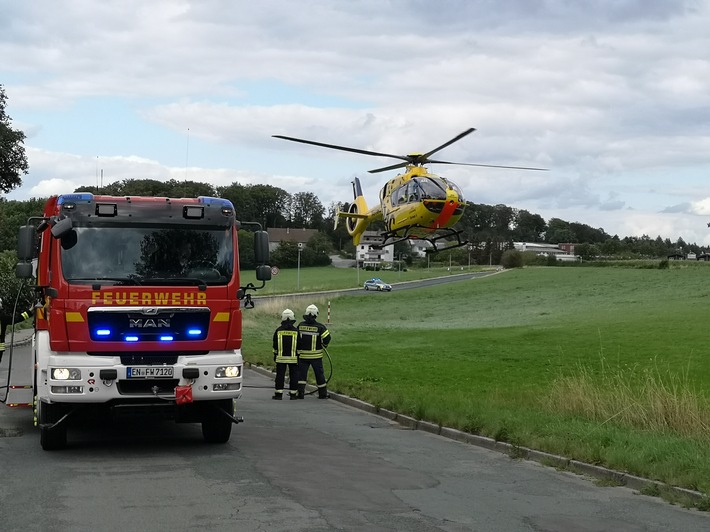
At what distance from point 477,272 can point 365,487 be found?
112 meters

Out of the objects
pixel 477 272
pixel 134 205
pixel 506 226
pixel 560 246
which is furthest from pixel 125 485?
pixel 560 246

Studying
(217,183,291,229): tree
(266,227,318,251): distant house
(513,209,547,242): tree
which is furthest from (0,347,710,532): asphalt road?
(513,209,547,242): tree

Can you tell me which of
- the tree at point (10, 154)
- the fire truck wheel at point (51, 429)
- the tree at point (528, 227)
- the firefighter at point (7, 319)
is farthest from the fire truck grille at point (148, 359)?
the tree at point (528, 227)

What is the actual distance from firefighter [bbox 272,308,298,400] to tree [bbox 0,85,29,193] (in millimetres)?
29816

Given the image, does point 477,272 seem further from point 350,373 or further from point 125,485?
point 125,485

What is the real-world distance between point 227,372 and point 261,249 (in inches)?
63.4

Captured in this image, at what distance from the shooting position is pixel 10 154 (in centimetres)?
4531

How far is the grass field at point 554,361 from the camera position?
41.2ft

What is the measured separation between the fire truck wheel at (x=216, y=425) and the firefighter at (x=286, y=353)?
7046mm

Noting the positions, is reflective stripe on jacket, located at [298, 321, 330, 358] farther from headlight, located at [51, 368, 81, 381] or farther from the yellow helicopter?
headlight, located at [51, 368, 81, 381]

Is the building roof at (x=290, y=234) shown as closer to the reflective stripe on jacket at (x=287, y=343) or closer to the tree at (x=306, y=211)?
the tree at (x=306, y=211)

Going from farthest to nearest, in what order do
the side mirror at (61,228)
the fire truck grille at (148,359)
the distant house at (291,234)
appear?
1. the distant house at (291,234)
2. the fire truck grille at (148,359)
3. the side mirror at (61,228)

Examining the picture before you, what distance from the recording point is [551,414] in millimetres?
15039

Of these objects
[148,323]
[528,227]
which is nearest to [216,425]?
[148,323]
